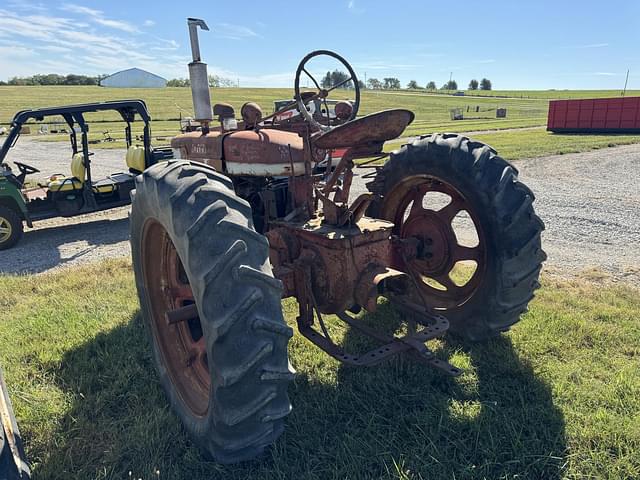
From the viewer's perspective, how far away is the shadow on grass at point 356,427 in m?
2.34

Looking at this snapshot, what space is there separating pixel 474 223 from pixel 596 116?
2444cm

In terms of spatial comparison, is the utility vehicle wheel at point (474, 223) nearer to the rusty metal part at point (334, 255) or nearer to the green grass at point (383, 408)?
the green grass at point (383, 408)

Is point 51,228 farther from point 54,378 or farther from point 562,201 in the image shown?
point 562,201

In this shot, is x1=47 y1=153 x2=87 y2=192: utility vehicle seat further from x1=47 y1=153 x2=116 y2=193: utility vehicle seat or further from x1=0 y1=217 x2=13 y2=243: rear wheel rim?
x1=0 y1=217 x2=13 y2=243: rear wheel rim

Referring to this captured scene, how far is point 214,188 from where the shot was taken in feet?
7.13

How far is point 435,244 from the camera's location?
3594 mm

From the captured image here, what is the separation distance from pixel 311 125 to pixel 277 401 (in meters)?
1.95

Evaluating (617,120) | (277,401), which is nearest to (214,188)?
(277,401)

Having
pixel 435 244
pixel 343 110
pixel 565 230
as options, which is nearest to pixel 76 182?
pixel 343 110

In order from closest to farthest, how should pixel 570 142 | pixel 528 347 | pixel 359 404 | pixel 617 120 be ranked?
pixel 359 404, pixel 528 347, pixel 570 142, pixel 617 120

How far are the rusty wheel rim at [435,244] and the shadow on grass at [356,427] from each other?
45cm

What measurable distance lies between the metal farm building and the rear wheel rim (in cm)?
8449

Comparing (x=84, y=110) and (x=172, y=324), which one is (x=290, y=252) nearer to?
(x=172, y=324)

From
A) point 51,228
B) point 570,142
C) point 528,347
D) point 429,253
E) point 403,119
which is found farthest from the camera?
point 570,142
